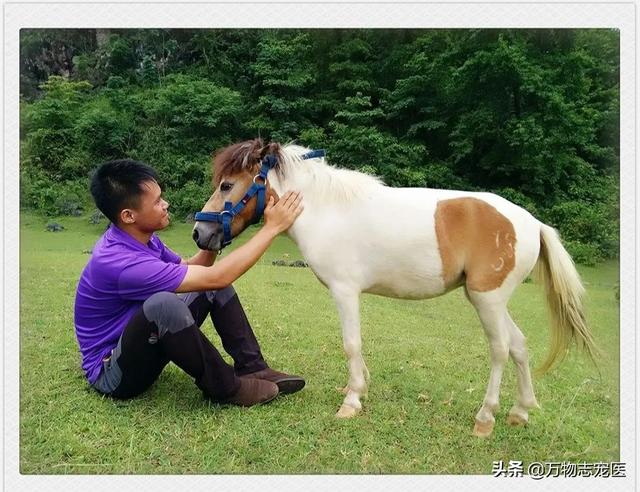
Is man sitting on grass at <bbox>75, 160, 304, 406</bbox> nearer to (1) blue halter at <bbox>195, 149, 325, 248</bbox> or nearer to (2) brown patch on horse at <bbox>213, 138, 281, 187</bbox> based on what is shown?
(1) blue halter at <bbox>195, 149, 325, 248</bbox>

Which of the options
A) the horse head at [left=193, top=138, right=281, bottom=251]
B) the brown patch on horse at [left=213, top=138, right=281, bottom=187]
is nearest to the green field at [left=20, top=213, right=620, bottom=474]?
the horse head at [left=193, top=138, right=281, bottom=251]

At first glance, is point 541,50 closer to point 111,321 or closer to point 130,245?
point 130,245

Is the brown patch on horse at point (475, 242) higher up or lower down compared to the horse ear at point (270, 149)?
lower down

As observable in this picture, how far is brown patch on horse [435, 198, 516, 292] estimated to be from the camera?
2090 mm

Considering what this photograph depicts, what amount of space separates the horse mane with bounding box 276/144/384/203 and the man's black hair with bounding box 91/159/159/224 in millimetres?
664

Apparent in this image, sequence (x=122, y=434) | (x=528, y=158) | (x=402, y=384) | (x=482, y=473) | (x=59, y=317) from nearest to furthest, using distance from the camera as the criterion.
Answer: (x=482, y=473) → (x=122, y=434) → (x=402, y=384) → (x=528, y=158) → (x=59, y=317)

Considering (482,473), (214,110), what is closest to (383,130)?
(214,110)

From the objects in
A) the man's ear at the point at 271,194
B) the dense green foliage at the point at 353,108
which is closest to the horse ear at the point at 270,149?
the man's ear at the point at 271,194

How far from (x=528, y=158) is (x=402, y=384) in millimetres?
1858

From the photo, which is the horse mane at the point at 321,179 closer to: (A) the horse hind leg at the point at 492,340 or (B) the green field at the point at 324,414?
(A) the horse hind leg at the point at 492,340

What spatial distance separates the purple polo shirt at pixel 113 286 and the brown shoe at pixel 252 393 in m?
0.63

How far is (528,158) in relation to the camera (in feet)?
11.1

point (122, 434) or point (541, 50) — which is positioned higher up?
point (541, 50)

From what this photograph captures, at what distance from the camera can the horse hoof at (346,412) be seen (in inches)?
90.6
